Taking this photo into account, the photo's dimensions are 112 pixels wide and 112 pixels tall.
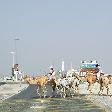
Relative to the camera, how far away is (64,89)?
42125 millimetres

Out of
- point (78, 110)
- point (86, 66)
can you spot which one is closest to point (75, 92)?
point (78, 110)

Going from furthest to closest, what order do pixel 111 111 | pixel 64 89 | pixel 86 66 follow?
pixel 86 66 → pixel 64 89 → pixel 111 111


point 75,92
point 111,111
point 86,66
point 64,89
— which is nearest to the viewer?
point 111,111

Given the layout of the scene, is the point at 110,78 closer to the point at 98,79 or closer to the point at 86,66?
the point at 98,79

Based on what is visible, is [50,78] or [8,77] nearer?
[50,78]

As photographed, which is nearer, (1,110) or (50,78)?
(1,110)

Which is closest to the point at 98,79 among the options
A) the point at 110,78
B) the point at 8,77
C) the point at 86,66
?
the point at 110,78

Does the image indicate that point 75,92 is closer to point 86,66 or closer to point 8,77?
point 86,66

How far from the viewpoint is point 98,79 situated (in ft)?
150

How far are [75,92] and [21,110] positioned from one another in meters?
17.5

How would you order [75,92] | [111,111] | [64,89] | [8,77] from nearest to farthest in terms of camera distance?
[111,111], [64,89], [75,92], [8,77]

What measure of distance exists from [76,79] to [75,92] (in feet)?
6.21

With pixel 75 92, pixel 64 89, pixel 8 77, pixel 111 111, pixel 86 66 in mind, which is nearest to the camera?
pixel 111 111

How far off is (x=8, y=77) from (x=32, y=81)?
78.8 m
